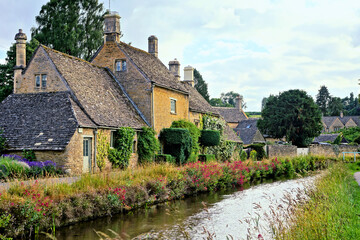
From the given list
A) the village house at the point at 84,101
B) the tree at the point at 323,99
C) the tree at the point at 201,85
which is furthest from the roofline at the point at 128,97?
the tree at the point at 323,99

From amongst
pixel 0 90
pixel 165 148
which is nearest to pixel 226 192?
pixel 165 148

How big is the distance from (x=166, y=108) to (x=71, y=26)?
77.8 feet

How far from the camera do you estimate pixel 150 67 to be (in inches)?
1228

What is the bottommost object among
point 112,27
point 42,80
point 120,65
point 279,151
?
point 279,151

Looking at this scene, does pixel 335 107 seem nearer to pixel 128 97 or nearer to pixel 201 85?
pixel 201 85

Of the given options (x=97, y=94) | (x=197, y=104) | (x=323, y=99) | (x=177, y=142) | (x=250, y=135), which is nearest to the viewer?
(x=97, y=94)

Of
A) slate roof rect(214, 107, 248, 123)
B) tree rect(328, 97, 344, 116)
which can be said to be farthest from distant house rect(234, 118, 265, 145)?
tree rect(328, 97, 344, 116)

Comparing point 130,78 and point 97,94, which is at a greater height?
point 130,78

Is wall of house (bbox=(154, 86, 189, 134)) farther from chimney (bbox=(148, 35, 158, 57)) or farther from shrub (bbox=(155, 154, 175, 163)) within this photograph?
chimney (bbox=(148, 35, 158, 57))

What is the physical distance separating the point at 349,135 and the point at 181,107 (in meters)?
58.4

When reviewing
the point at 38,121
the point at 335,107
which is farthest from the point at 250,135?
the point at 335,107

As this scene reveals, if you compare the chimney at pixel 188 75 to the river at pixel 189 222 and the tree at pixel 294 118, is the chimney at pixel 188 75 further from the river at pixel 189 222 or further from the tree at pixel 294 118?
the river at pixel 189 222

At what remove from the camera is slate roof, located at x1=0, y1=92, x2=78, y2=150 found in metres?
20.1

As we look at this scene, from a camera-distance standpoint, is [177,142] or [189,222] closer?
[189,222]
